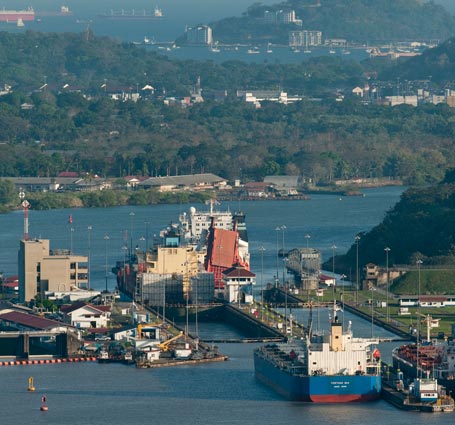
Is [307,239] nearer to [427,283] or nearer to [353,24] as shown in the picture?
[427,283]

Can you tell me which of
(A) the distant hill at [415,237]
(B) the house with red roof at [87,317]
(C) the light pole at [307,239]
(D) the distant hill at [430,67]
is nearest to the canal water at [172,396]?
(B) the house with red roof at [87,317]

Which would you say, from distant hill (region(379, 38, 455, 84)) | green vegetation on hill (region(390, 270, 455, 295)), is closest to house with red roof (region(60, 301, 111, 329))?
green vegetation on hill (region(390, 270, 455, 295))

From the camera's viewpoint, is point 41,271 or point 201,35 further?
point 201,35

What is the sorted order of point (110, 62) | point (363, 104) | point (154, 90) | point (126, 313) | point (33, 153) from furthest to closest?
1. point (110, 62)
2. point (154, 90)
3. point (363, 104)
4. point (33, 153)
5. point (126, 313)

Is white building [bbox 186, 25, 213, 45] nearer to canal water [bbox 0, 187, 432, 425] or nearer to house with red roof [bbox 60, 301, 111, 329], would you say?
canal water [bbox 0, 187, 432, 425]

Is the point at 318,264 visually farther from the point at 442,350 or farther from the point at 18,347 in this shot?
the point at 442,350

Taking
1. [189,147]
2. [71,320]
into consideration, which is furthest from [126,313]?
[189,147]

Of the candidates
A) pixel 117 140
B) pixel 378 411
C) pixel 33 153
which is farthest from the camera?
pixel 117 140

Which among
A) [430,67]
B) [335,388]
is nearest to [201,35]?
[430,67]

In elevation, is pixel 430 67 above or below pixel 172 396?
above
